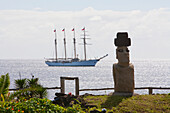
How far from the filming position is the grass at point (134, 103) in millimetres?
12453

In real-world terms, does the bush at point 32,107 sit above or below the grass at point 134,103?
above

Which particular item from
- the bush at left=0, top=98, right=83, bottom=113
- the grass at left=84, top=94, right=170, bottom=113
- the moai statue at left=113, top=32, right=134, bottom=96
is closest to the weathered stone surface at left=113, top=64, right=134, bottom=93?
the moai statue at left=113, top=32, right=134, bottom=96

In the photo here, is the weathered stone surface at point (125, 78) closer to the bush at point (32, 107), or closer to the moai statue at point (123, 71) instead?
the moai statue at point (123, 71)

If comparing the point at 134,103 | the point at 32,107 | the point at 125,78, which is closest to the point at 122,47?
the point at 125,78

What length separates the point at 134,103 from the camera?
43.3ft

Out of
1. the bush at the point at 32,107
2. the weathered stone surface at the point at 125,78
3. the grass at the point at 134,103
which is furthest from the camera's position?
the weathered stone surface at the point at 125,78

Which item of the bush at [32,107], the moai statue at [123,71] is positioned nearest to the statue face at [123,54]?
the moai statue at [123,71]

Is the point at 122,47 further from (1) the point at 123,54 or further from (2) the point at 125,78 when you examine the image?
(2) the point at 125,78

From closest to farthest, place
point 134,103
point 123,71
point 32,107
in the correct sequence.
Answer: point 32,107, point 134,103, point 123,71

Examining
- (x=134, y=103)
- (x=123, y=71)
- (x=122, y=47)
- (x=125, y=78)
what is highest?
(x=122, y=47)

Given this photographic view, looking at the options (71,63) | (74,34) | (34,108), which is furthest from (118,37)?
(71,63)

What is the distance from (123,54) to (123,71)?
85 cm

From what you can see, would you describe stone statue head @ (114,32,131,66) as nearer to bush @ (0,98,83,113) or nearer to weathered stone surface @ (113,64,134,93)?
weathered stone surface @ (113,64,134,93)

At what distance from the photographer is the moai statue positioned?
14945 millimetres
